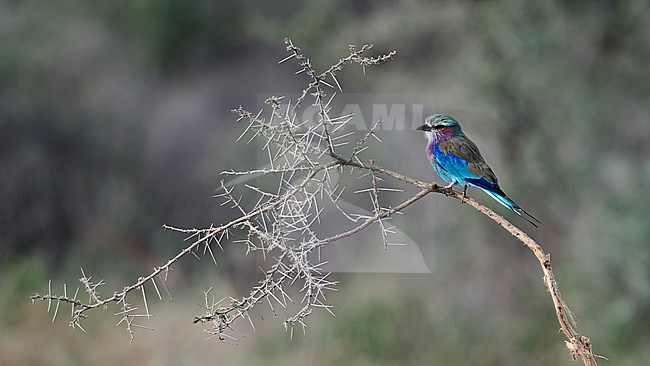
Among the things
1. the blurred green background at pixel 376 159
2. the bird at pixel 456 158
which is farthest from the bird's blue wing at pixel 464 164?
the blurred green background at pixel 376 159

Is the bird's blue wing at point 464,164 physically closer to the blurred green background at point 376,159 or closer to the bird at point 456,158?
the bird at point 456,158

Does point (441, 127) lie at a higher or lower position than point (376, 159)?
higher

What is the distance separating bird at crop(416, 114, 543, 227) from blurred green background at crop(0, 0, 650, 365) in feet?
8.26

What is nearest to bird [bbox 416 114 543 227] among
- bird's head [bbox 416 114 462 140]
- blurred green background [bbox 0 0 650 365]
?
bird's head [bbox 416 114 462 140]

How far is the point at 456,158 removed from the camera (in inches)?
50.1

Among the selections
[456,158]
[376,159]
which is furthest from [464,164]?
[376,159]

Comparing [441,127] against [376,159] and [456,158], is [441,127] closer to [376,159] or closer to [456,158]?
[456,158]

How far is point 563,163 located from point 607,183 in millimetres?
259

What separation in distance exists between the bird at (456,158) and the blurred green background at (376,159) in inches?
99.2

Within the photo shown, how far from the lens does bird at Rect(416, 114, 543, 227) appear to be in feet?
4.11

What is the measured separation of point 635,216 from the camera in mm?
3686

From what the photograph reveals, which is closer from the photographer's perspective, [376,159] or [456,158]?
[456,158]

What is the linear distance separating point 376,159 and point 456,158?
2.96 meters

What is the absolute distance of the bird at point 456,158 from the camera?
125 centimetres
